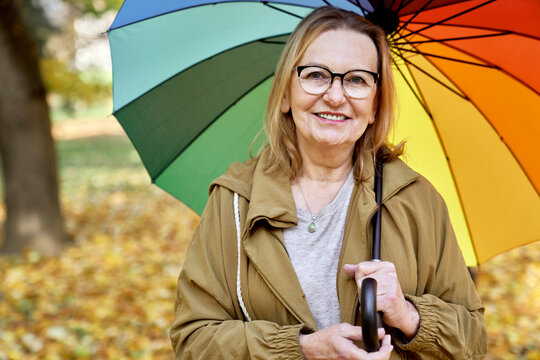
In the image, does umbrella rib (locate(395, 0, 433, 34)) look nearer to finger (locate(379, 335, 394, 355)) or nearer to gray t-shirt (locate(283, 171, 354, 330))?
gray t-shirt (locate(283, 171, 354, 330))

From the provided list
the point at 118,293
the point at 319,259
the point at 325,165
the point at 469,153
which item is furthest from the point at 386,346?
the point at 118,293

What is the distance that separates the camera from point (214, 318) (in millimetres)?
2020

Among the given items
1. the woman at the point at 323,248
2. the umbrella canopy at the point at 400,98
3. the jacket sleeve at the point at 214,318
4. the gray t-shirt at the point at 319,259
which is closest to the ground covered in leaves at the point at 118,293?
the umbrella canopy at the point at 400,98

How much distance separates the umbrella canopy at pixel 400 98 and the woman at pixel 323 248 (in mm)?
414

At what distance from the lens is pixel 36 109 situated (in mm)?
6832

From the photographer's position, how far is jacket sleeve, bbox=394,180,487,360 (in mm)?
1957

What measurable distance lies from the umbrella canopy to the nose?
45 cm

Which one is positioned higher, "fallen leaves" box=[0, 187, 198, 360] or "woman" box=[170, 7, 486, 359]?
"woman" box=[170, 7, 486, 359]

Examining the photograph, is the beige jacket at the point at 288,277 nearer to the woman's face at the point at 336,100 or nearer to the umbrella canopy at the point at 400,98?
the woman's face at the point at 336,100

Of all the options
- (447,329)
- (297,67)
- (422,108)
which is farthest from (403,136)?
(447,329)

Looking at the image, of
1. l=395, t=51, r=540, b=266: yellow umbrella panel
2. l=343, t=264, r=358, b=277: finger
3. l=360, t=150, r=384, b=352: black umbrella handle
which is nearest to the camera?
l=360, t=150, r=384, b=352: black umbrella handle

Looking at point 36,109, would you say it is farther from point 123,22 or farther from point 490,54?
point 490,54

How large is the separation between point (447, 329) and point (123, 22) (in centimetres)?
190

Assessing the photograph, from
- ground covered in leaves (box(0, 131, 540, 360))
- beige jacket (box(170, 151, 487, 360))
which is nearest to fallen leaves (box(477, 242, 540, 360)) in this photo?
ground covered in leaves (box(0, 131, 540, 360))
